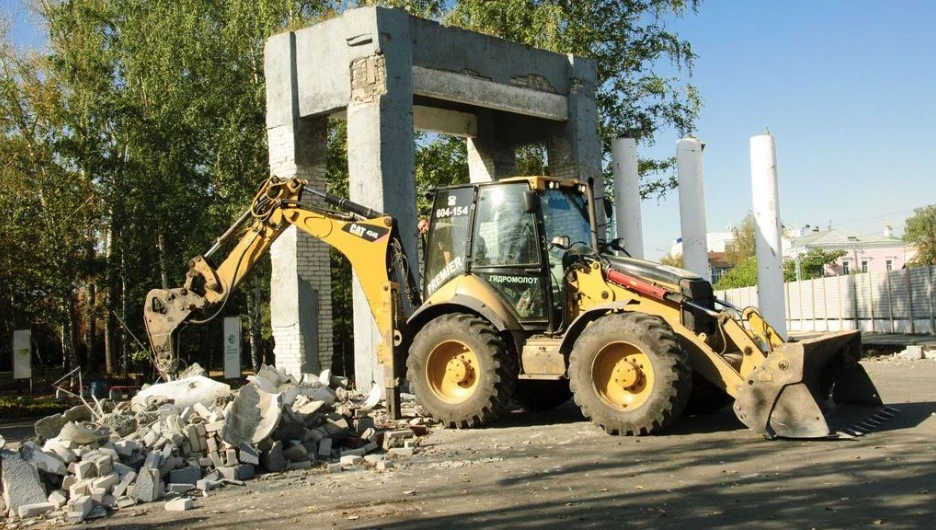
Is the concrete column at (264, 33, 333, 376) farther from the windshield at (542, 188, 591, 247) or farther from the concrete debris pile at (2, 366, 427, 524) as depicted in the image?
the windshield at (542, 188, 591, 247)

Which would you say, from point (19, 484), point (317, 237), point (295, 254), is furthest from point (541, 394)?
A: point (19, 484)

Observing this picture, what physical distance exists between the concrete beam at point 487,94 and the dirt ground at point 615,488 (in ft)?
21.8

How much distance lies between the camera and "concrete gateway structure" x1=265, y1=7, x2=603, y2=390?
13.1 meters

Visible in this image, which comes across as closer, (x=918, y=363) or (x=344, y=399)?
(x=344, y=399)

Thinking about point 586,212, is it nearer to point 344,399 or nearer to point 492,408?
point 492,408

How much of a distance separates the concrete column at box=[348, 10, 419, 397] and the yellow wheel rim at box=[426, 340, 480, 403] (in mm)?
2619

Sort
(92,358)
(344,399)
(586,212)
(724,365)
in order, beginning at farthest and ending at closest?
(92,358) < (344,399) < (586,212) < (724,365)

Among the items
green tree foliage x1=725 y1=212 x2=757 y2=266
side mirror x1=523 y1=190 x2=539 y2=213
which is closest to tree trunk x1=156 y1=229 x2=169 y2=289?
side mirror x1=523 y1=190 x2=539 y2=213

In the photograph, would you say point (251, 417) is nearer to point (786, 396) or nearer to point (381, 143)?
point (786, 396)

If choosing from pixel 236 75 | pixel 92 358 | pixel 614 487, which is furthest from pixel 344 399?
pixel 92 358

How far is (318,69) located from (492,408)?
21.8 ft

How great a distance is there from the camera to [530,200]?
9.77m

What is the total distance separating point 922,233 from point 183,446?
2970 inches

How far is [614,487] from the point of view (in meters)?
6.71
